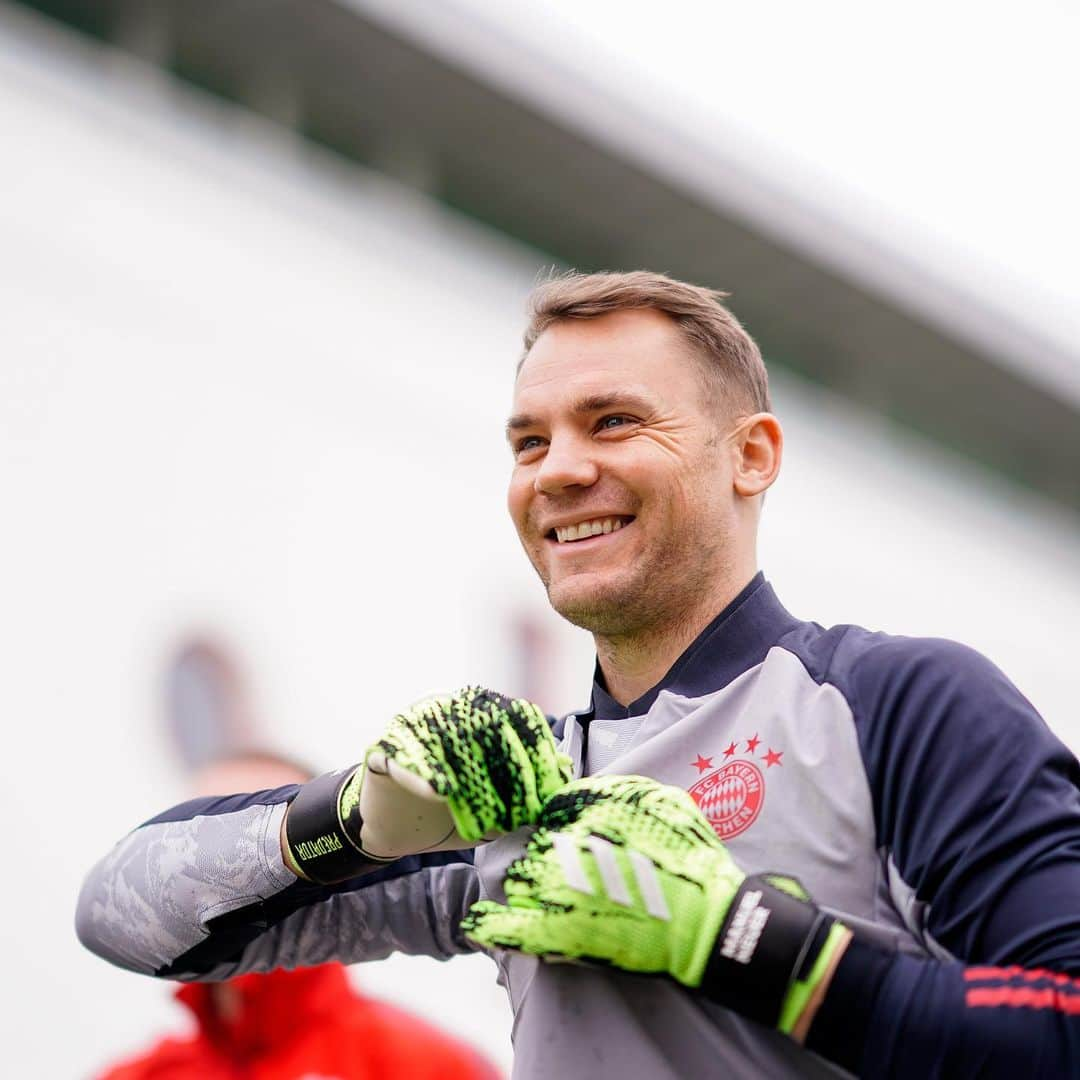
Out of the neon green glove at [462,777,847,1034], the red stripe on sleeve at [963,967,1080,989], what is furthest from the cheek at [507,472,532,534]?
the red stripe on sleeve at [963,967,1080,989]

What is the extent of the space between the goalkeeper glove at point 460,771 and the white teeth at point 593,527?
33 centimetres

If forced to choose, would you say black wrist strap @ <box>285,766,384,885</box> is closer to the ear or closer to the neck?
the neck

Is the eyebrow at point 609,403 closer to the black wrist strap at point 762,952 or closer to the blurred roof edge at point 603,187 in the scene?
the black wrist strap at point 762,952

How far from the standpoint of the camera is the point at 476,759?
4.55 feet

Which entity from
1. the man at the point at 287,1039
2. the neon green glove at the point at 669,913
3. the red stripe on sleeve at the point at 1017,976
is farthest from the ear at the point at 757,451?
the man at the point at 287,1039

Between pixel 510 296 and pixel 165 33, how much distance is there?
2382 millimetres

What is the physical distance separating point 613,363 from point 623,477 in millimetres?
175

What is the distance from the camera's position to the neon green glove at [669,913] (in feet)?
4.03

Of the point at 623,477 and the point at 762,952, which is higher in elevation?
the point at 623,477

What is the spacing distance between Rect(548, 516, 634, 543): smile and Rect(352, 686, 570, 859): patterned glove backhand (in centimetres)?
32

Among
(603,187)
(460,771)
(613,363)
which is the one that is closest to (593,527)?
(613,363)

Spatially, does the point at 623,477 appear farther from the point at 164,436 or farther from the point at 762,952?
the point at 164,436

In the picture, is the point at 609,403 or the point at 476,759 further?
the point at 609,403

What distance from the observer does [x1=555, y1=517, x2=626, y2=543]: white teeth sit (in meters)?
1.70
